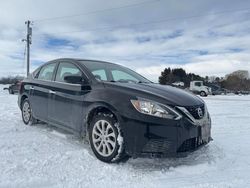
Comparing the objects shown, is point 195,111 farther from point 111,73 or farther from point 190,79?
point 190,79

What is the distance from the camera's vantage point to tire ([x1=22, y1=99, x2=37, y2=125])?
609cm

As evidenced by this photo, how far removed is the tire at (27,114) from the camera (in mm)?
6087

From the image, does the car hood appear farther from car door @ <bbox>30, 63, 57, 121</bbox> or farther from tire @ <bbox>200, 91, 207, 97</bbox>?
tire @ <bbox>200, 91, 207, 97</bbox>

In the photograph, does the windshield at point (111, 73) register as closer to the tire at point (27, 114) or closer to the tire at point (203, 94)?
the tire at point (27, 114)

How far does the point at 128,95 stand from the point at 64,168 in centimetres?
122

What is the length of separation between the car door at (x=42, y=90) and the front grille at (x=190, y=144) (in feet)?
8.98

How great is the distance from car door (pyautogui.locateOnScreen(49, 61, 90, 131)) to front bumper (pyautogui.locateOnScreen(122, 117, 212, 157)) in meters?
1.07

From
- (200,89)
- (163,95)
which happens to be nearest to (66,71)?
(163,95)

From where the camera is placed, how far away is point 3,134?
5.23 meters

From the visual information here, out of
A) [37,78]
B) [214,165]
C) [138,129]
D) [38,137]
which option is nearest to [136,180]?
[138,129]

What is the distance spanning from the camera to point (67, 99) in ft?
15.3

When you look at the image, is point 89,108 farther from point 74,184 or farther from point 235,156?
point 235,156

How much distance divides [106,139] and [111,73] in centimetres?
150

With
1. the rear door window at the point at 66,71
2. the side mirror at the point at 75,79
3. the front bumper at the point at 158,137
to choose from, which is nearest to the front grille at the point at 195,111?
the front bumper at the point at 158,137
